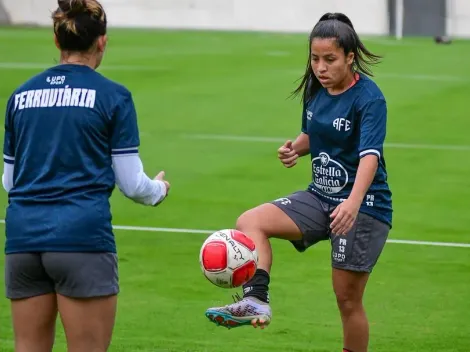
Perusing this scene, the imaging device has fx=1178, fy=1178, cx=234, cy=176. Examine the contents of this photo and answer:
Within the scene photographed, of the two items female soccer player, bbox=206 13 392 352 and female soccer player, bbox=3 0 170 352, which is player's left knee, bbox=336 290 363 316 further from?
female soccer player, bbox=3 0 170 352

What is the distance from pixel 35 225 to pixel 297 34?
105 ft

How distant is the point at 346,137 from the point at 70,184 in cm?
213

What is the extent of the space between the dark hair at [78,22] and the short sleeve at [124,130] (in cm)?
34

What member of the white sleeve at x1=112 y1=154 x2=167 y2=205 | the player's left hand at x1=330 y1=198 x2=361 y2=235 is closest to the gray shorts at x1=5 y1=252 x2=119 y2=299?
the white sleeve at x1=112 y1=154 x2=167 y2=205

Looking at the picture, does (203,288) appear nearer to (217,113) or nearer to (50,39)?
(217,113)

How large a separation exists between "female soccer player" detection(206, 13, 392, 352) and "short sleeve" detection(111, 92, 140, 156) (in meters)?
1.52

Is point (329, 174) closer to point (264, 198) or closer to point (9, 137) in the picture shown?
point (9, 137)

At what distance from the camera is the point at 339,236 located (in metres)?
7.22

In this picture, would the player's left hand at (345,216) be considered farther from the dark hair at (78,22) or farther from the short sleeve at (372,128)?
the dark hair at (78,22)

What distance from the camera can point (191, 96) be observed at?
21.3m

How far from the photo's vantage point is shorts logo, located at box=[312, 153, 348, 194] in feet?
23.7

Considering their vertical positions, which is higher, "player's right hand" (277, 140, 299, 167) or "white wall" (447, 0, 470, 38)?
"player's right hand" (277, 140, 299, 167)

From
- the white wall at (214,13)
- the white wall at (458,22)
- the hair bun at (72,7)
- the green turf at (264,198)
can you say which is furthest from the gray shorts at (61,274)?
the white wall at (214,13)

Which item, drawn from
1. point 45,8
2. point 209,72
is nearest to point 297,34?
point 45,8
